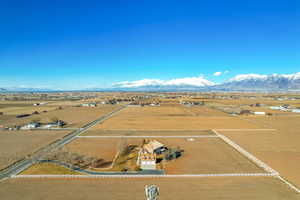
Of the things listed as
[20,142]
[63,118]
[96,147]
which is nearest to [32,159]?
[96,147]

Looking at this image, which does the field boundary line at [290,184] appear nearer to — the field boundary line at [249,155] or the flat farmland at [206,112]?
the field boundary line at [249,155]

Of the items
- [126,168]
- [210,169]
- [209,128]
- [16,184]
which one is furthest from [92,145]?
[209,128]

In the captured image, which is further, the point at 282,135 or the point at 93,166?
the point at 282,135

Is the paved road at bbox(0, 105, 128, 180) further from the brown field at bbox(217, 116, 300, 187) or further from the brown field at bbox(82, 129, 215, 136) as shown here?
the brown field at bbox(217, 116, 300, 187)

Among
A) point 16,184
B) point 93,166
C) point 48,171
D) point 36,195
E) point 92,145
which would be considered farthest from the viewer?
point 92,145

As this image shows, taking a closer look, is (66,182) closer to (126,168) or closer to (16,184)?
(16,184)

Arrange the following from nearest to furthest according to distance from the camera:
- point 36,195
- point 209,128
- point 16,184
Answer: point 36,195
point 16,184
point 209,128

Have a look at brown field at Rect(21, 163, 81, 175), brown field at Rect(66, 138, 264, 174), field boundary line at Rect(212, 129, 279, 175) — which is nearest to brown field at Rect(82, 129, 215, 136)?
brown field at Rect(66, 138, 264, 174)

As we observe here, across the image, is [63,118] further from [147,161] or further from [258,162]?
[258,162]
